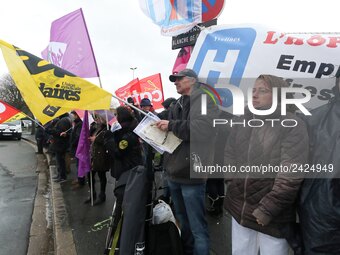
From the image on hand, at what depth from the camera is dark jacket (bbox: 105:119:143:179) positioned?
402cm

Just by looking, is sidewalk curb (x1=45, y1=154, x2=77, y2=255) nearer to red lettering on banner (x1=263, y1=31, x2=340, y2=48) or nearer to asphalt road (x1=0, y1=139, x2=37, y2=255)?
asphalt road (x1=0, y1=139, x2=37, y2=255)

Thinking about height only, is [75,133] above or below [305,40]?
below

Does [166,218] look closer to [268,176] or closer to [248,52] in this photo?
[268,176]

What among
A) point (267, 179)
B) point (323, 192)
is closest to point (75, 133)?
point (267, 179)

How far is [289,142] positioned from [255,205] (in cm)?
52

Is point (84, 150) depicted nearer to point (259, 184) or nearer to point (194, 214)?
point (194, 214)

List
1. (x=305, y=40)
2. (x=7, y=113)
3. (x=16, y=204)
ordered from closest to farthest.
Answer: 1. (x=305, y=40)
2. (x=7, y=113)
3. (x=16, y=204)

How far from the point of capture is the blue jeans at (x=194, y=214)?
2.87m

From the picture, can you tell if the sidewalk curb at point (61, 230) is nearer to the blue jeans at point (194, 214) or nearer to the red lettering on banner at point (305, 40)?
the blue jeans at point (194, 214)

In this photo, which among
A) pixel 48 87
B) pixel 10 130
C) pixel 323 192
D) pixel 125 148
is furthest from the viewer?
pixel 10 130

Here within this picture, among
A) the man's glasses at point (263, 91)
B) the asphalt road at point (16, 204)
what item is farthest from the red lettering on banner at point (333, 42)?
the asphalt road at point (16, 204)

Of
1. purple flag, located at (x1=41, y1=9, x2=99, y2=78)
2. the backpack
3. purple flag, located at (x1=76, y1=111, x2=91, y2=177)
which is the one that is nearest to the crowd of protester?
the backpack

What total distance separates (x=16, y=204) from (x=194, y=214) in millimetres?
4766

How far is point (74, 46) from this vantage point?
4.96 metres
